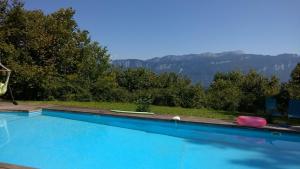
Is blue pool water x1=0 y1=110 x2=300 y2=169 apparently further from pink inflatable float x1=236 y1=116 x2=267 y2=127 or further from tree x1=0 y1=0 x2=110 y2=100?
tree x1=0 y1=0 x2=110 y2=100

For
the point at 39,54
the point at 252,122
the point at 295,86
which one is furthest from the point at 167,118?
the point at 39,54

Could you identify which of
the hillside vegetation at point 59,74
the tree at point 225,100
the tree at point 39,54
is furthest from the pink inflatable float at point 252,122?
the tree at point 39,54

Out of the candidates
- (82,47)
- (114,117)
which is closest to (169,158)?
(114,117)

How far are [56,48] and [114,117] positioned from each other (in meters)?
7.01

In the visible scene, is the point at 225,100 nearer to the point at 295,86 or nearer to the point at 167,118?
the point at 295,86

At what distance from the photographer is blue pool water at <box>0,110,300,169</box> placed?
7.68 m

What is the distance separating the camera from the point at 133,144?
9.31 meters

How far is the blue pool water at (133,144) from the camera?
7684 millimetres

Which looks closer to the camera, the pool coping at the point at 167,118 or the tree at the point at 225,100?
the pool coping at the point at 167,118

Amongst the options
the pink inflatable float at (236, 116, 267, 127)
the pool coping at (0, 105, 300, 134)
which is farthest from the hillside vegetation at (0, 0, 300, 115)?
the pink inflatable float at (236, 116, 267, 127)

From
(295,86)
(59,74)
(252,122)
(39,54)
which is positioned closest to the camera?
(252,122)

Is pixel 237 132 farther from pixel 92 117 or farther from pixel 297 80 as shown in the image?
pixel 297 80

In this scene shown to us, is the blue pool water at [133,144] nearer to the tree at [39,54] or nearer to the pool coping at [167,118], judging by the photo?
the pool coping at [167,118]

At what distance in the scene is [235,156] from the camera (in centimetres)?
841
